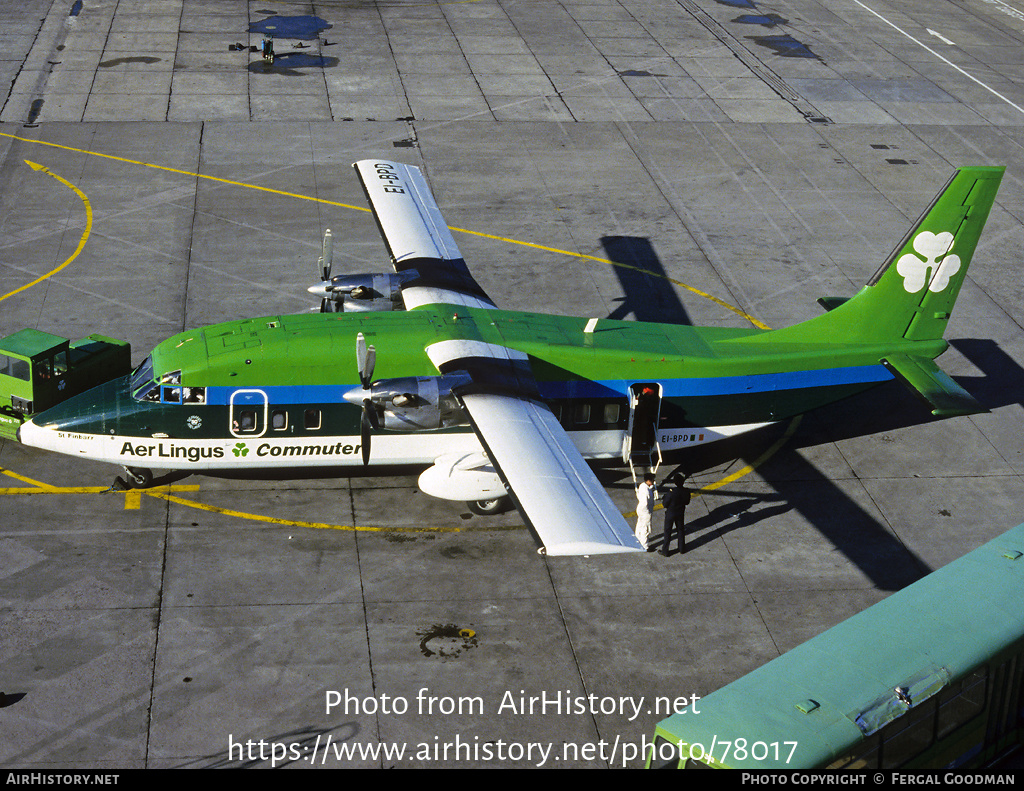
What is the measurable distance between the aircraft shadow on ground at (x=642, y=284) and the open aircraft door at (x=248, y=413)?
14.7 m

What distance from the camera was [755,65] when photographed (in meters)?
61.9

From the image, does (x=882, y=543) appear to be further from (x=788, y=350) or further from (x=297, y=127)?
(x=297, y=127)

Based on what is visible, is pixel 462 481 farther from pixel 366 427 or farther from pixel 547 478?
pixel 547 478

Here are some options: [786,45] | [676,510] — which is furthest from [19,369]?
[786,45]

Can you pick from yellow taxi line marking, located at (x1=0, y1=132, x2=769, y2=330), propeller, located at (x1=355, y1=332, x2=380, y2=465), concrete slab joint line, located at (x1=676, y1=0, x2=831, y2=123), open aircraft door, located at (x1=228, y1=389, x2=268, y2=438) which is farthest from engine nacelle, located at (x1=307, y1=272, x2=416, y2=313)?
concrete slab joint line, located at (x1=676, y1=0, x2=831, y2=123)

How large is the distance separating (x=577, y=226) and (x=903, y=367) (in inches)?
684

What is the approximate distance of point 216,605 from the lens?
25.0 meters

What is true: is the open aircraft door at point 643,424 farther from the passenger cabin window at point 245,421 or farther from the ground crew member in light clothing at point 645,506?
the passenger cabin window at point 245,421

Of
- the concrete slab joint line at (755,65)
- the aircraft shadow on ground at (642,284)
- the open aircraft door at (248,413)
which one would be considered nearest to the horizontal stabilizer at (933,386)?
the aircraft shadow on ground at (642,284)

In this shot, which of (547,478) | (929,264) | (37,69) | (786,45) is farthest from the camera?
(786,45)

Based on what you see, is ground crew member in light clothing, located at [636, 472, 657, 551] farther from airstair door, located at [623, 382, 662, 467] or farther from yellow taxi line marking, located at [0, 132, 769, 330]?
yellow taxi line marking, located at [0, 132, 769, 330]

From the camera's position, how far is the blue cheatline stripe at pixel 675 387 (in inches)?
1097

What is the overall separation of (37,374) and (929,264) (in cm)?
2465

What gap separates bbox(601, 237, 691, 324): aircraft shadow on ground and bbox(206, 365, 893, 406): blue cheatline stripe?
8351 millimetres
